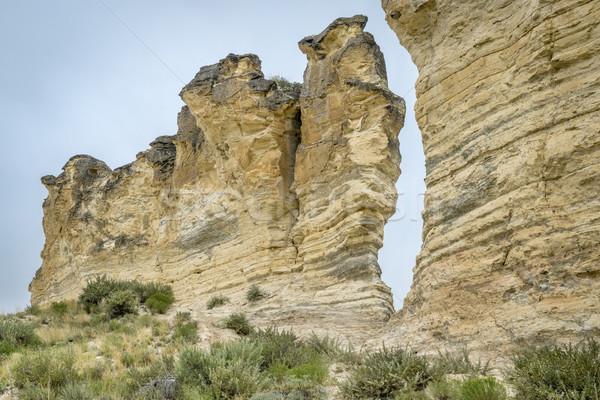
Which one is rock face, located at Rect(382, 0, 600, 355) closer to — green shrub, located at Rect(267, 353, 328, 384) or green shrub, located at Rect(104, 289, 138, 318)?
green shrub, located at Rect(267, 353, 328, 384)

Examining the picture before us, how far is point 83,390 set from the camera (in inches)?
294

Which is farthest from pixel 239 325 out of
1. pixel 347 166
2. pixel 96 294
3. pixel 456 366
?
pixel 456 366

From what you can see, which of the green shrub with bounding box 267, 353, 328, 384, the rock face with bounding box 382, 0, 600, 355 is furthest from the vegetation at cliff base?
the rock face with bounding box 382, 0, 600, 355

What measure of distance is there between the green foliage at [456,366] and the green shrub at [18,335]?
9.71 m

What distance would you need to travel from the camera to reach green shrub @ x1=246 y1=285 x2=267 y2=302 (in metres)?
16.3

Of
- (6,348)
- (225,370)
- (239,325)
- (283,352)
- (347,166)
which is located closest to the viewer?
(225,370)

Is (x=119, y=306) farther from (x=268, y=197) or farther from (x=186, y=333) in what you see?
(x=268, y=197)

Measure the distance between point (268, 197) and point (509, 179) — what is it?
11.6m

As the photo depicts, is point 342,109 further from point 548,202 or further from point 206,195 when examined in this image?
point 548,202

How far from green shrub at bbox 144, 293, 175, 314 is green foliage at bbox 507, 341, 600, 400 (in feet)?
39.8

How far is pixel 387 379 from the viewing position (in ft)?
23.1

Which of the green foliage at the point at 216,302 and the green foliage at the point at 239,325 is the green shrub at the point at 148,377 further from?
the green foliage at the point at 216,302

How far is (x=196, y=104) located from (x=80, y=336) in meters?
11.8

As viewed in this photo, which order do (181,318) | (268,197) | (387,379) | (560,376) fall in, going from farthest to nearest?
(268,197)
(181,318)
(387,379)
(560,376)
